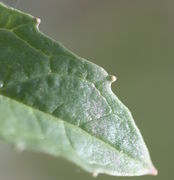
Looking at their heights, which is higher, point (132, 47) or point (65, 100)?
point (65, 100)

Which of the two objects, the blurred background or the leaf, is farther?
the blurred background

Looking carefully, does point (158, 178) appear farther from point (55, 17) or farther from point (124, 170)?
point (124, 170)

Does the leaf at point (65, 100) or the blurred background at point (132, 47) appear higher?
the leaf at point (65, 100)

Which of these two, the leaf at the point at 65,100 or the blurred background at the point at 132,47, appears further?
the blurred background at the point at 132,47

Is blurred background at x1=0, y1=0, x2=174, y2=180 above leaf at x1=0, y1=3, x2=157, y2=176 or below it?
below

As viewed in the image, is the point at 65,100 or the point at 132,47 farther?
the point at 132,47
